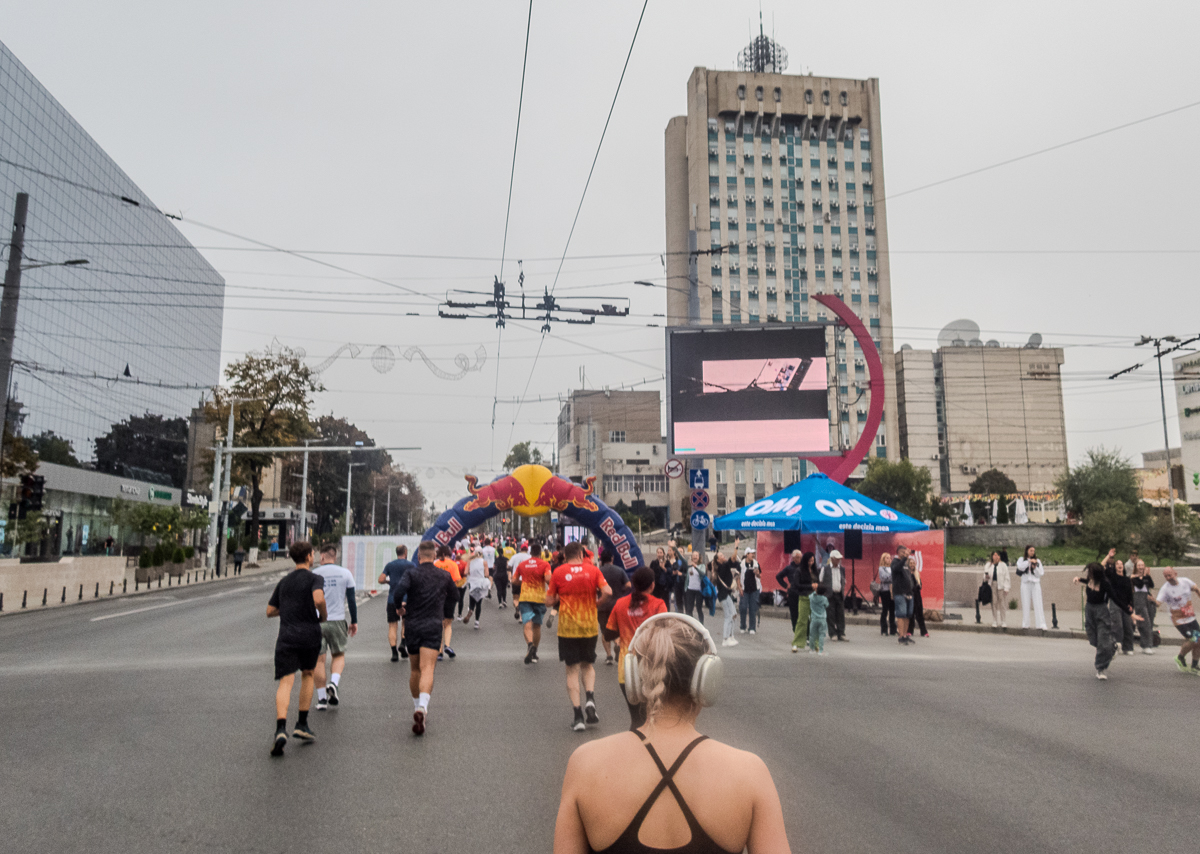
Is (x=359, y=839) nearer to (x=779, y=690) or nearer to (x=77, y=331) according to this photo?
(x=779, y=690)

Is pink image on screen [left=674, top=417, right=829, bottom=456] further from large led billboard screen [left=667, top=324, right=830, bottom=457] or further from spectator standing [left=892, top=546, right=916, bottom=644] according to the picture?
spectator standing [left=892, top=546, right=916, bottom=644]

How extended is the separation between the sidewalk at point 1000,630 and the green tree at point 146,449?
4777 cm

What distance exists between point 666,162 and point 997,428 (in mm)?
59944

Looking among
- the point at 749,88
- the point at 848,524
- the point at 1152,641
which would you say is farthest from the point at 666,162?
the point at 1152,641

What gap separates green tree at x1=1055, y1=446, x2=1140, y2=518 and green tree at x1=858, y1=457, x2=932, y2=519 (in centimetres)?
1758

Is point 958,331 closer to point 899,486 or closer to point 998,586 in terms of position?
point 899,486

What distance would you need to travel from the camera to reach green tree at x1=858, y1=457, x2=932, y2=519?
81.9 metres

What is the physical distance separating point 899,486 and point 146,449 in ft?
207

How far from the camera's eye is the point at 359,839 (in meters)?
5.22

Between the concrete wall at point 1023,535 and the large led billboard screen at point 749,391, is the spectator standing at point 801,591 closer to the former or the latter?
the large led billboard screen at point 749,391

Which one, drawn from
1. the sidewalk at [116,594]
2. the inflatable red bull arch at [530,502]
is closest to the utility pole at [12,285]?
the sidewalk at [116,594]

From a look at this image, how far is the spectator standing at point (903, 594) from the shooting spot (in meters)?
17.9

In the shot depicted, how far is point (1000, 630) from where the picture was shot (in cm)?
2006

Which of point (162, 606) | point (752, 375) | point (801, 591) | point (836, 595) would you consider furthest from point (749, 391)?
point (162, 606)
